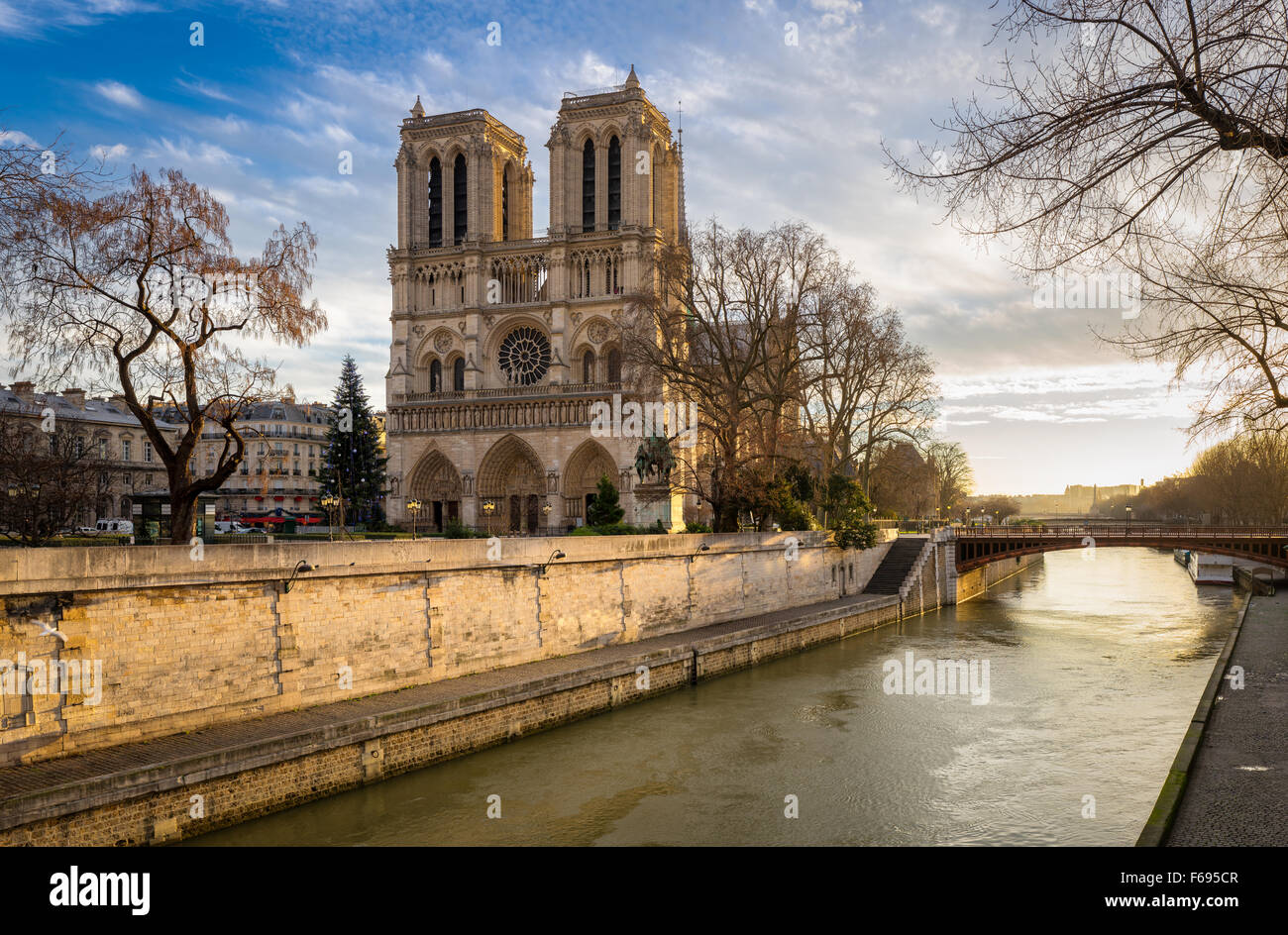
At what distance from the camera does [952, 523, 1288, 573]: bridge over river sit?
39438mm

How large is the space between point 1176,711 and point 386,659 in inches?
664

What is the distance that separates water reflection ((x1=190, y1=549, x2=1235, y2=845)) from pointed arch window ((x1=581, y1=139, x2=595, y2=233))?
37.1 m

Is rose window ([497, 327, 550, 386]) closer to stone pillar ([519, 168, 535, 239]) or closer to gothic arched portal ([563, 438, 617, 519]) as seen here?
gothic arched portal ([563, 438, 617, 519])

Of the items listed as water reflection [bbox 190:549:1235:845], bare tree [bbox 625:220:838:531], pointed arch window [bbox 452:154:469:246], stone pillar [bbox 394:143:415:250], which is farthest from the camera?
pointed arch window [bbox 452:154:469:246]

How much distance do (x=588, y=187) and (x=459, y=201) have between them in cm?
869

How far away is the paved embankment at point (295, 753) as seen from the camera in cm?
1093

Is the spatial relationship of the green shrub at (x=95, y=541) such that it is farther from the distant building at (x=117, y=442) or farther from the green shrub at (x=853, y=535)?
the green shrub at (x=853, y=535)

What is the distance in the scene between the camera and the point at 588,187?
57312 millimetres

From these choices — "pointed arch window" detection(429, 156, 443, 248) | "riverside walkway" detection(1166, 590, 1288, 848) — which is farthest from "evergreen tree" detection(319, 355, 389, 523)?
"riverside walkway" detection(1166, 590, 1288, 848)

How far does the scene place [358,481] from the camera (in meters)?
56.0

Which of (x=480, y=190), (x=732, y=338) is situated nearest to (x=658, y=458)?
(x=732, y=338)

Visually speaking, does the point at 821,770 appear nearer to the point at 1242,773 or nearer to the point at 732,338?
the point at 1242,773
